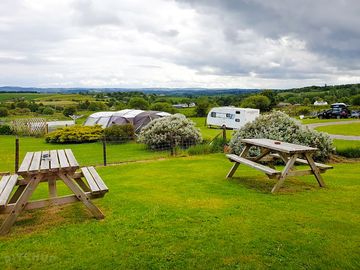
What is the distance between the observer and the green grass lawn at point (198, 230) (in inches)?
138

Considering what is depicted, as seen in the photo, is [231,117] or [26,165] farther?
[231,117]

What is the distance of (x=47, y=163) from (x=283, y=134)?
827 cm

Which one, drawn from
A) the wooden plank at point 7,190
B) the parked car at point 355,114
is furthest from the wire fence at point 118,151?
the parked car at point 355,114

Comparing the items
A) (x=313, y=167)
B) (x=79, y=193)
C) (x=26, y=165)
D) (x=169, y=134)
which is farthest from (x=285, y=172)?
(x=169, y=134)

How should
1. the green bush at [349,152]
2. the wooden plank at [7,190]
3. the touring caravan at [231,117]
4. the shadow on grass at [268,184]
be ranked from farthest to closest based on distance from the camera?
the touring caravan at [231,117], the green bush at [349,152], the shadow on grass at [268,184], the wooden plank at [7,190]

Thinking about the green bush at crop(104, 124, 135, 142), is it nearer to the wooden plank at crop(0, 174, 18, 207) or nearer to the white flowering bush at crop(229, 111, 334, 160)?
the white flowering bush at crop(229, 111, 334, 160)

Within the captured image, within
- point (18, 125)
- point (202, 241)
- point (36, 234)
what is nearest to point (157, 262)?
point (202, 241)

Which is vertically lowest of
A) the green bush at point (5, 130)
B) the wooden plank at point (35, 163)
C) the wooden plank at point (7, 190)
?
the green bush at point (5, 130)

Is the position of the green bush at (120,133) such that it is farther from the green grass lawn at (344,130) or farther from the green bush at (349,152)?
the green grass lawn at (344,130)

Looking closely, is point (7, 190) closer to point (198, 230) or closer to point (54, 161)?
point (54, 161)

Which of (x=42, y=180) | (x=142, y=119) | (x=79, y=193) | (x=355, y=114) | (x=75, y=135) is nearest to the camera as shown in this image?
(x=79, y=193)

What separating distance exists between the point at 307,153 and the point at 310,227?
218 cm

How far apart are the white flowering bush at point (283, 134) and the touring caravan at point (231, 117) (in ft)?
59.2

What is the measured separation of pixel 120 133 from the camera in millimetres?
21344
